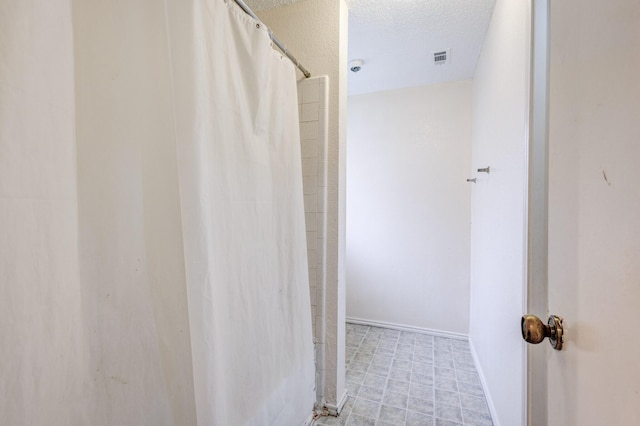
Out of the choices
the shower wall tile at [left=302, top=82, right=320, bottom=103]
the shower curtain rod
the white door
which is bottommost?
the white door

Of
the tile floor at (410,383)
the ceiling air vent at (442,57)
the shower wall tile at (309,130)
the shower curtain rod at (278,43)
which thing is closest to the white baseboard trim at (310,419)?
the tile floor at (410,383)

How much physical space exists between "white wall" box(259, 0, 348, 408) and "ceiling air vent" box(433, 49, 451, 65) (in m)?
0.92

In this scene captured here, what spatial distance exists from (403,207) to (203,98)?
2.27 metres

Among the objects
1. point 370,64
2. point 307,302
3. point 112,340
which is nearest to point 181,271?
point 112,340

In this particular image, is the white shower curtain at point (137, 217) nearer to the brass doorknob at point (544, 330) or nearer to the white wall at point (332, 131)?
the white wall at point (332, 131)

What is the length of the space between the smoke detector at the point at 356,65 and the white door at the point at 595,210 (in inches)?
68.4

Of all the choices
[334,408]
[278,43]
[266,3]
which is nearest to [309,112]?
[278,43]

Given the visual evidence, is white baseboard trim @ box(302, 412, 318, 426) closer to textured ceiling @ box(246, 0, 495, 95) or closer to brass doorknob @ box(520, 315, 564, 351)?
brass doorknob @ box(520, 315, 564, 351)

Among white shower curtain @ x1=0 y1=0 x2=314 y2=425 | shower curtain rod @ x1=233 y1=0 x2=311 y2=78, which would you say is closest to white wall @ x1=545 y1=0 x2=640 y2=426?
white shower curtain @ x1=0 y1=0 x2=314 y2=425

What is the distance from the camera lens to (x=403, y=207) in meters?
2.70

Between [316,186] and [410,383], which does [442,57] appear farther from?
[410,383]

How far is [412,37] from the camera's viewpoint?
191 cm

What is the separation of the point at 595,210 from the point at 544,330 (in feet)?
0.98

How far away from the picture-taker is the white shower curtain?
47 cm
